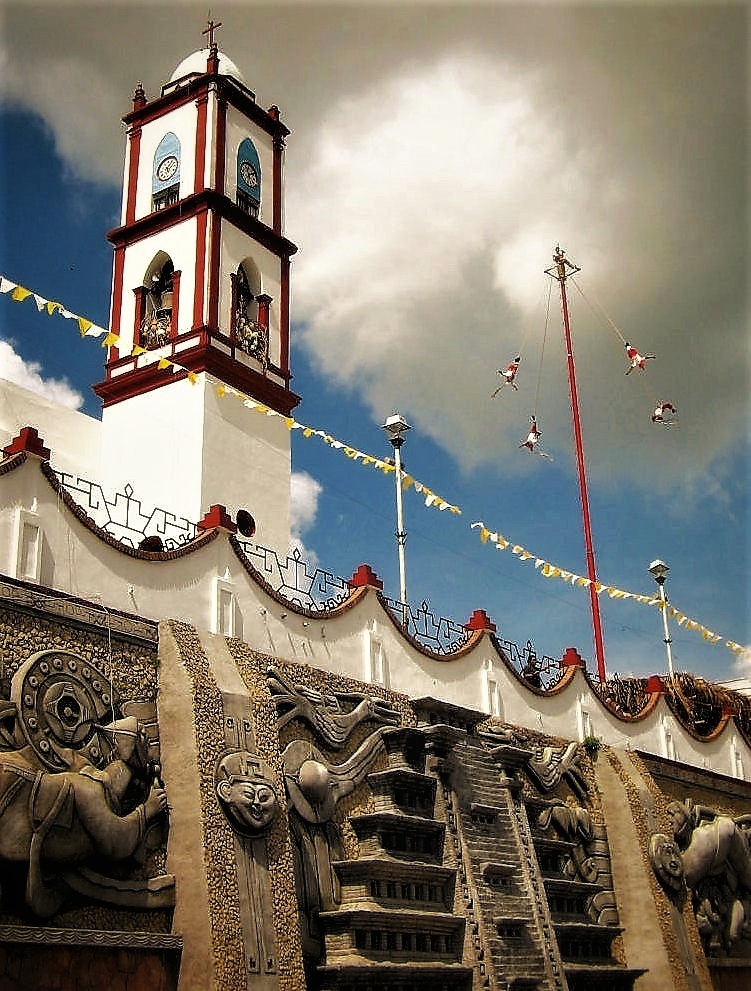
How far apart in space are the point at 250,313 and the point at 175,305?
1859 mm

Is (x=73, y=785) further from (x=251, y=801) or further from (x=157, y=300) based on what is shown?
(x=157, y=300)

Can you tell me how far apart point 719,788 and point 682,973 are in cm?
643

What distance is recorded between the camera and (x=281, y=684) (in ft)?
50.7

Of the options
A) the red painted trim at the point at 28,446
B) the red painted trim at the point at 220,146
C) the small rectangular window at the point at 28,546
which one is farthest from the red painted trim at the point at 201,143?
the small rectangular window at the point at 28,546

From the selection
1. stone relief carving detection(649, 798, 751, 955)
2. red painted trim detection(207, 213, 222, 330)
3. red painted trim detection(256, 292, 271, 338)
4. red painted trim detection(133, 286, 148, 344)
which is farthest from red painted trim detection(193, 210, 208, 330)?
stone relief carving detection(649, 798, 751, 955)

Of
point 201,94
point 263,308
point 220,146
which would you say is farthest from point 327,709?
point 201,94

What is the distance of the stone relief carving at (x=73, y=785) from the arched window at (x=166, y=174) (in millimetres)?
15498

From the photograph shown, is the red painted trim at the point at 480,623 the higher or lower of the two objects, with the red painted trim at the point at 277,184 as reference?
lower

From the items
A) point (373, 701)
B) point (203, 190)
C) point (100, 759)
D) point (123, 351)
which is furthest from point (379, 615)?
point (203, 190)

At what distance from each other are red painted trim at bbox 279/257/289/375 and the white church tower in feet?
0.11

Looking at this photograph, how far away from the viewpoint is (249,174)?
26.7 m

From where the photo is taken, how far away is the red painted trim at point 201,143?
82.6 feet

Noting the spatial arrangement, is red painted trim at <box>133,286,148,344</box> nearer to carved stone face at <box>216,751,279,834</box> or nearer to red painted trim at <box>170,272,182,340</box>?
red painted trim at <box>170,272,182,340</box>

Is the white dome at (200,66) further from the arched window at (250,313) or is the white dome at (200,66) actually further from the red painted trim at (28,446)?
the red painted trim at (28,446)
